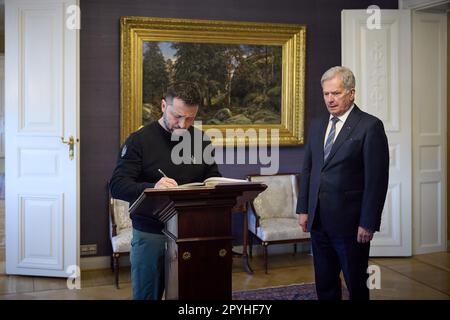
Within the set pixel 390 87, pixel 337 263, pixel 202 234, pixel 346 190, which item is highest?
pixel 390 87

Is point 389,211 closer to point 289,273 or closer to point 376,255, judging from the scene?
point 376,255

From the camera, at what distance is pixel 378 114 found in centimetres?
534

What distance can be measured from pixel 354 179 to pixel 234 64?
2.71m

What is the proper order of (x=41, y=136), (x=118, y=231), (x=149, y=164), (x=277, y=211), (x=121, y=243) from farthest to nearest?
(x=277, y=211) < (x=118, y=231) < (x=41, y=136) < (x=121, y=243) < (x=149, y=164)

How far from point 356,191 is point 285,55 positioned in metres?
2.83

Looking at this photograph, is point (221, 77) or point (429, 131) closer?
point (221, 77)

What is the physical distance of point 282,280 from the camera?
4.67m

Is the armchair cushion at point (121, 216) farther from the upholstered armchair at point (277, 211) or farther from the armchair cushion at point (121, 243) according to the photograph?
the upholstered armchair at point (277, 211)

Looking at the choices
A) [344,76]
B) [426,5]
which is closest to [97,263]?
[344,76]

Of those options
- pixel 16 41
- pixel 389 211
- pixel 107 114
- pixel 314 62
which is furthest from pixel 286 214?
pixel 16 41

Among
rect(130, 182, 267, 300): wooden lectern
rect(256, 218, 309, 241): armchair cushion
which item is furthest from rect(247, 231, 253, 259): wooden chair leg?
rect(130, 182, 267, 300): wooden lectern

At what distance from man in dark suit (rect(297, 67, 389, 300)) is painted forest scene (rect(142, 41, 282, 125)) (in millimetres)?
2394

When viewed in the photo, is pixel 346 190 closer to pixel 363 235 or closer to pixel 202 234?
pixel 363 235

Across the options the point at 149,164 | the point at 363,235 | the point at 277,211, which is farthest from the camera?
the point at 277,211
